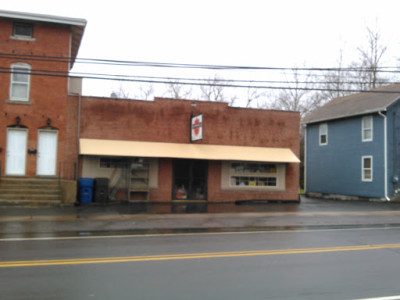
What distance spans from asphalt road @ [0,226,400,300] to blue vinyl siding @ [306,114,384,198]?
13959 millimetres

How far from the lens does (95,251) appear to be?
8.83 metres

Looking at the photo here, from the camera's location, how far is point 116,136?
2022cm

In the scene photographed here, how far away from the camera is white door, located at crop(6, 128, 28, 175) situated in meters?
19.2

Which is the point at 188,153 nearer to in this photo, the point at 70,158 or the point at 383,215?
the point at 70,158

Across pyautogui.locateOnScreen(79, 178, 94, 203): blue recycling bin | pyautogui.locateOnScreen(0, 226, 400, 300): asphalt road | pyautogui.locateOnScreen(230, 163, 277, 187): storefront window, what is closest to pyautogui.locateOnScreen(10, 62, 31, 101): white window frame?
pyautogui.locateOnScreen(79, 178, 94, 203): blue recycling bin

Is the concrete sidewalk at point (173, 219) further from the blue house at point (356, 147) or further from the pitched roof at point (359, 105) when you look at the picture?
the pitched roof at point (359, 105)

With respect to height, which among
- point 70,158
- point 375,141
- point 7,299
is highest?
point 375,141

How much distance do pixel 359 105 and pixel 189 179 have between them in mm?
12955

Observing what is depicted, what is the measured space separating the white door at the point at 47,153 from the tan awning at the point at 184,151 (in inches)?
61.4

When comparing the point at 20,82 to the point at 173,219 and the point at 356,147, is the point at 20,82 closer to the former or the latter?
the point at 173,219

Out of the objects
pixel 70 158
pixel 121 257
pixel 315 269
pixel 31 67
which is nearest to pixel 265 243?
pixel 315 269

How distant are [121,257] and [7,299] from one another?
295 cm

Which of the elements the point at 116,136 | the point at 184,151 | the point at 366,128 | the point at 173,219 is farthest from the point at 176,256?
the point at 366,128

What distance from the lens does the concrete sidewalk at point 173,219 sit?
12898mm
